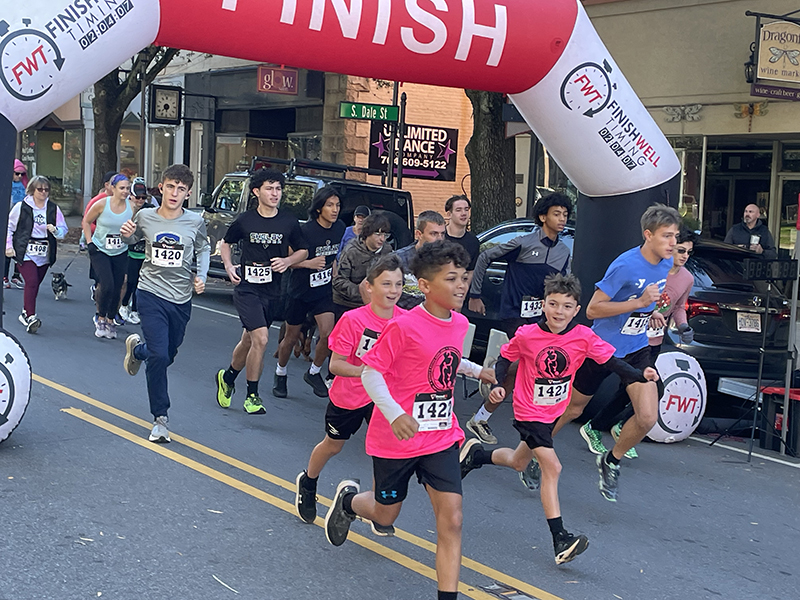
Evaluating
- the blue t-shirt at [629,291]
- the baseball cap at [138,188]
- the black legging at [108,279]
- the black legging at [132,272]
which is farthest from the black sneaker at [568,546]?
the baseball cap at [138,188]

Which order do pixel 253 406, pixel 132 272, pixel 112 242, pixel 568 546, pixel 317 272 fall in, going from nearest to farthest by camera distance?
1. pixel 568 546
2. pixel 253 406
3. pixel 317 272
4. pixel 112 242
5. pixel 132 272

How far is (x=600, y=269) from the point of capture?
890 centimetres

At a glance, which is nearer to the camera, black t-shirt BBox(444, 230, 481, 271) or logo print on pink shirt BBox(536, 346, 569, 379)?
logo print on pink shirt BBox(536, 346, 569, 379)

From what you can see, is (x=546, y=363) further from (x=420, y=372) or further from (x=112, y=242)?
(x=112, y=242)

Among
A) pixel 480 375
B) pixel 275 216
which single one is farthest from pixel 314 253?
pixel 480 375

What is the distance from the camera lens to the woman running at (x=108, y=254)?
37.8 feet

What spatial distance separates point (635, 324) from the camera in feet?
22.7

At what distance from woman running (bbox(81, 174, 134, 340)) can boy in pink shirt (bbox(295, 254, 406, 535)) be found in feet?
21.4

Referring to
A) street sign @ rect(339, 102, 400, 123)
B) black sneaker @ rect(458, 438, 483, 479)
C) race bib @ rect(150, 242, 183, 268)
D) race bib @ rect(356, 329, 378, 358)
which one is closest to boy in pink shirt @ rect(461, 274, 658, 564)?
black sneaker @ rect(458, 438, 483, 479)

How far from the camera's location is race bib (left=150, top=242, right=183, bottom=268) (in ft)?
24.9

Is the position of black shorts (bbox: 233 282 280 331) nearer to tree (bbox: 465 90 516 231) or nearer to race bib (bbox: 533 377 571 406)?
race bib (bbox: 533 377 571 406)

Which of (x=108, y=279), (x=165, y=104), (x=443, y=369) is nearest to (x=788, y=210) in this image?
(x=108, y=279)

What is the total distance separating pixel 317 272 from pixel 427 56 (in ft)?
7.73

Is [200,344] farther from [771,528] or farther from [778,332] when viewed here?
[771,528]
